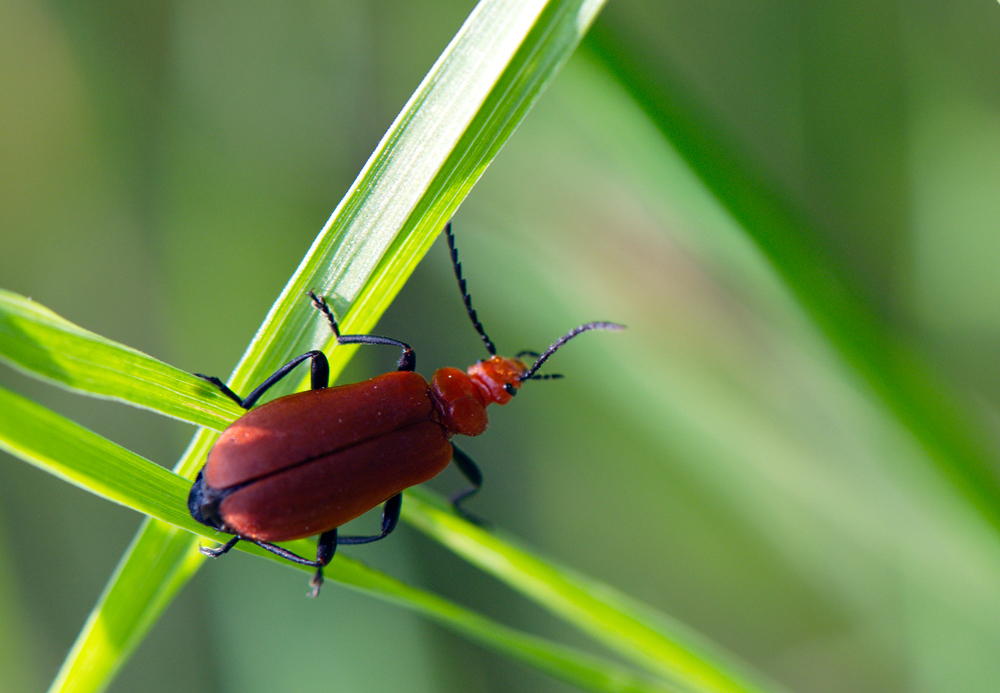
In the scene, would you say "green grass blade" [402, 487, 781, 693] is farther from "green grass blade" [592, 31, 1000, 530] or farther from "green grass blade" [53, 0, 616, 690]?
"green grass blade" [592, 31, 1000, 530]

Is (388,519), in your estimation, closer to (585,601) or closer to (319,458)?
(319,458)

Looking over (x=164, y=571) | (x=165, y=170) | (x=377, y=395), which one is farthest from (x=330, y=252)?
(x=165, y=170)

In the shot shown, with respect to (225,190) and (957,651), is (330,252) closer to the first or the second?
(225,190)

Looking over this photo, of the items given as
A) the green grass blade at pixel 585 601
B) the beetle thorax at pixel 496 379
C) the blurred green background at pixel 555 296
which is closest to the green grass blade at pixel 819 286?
the blurred green background at pixel 555 296

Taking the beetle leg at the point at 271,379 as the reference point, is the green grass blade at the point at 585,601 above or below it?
below

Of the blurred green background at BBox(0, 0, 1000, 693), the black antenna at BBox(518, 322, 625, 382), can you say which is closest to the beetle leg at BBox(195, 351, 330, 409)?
the black antenna at BBox(518, 322, 625, 382)

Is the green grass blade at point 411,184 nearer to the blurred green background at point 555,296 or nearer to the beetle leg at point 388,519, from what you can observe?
the beetle leg at point 388,519

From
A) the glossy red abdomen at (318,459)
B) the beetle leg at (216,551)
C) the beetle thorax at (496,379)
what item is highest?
the beetle thorax at (496,379)
